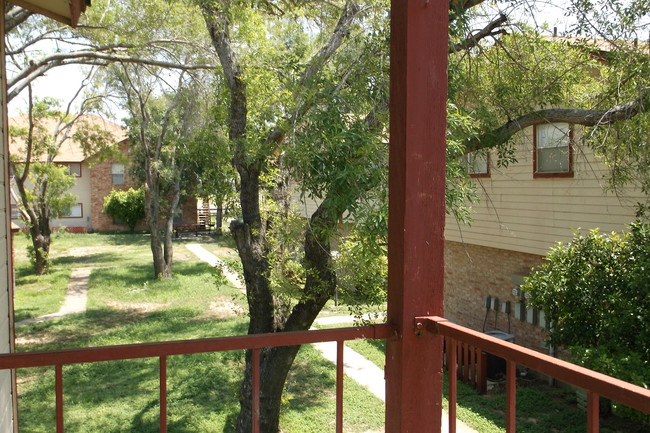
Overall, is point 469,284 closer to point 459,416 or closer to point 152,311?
point 459,416

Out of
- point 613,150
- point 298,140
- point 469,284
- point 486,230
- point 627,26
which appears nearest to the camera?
point 298,140

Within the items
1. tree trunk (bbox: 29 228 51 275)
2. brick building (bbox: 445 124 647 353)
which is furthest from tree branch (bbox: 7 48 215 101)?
tree trunk (bbox: 29 228 51 275)

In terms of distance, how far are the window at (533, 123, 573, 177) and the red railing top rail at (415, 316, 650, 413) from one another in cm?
697

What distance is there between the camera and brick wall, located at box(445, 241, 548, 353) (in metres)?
9.43

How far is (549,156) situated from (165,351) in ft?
27.0

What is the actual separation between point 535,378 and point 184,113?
34.6 ft

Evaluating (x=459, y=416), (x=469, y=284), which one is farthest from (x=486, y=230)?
(x=459, y=416)

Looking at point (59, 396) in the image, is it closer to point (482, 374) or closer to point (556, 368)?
point (556, 368)

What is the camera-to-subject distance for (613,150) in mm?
5715

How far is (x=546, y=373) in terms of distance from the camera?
1418mm

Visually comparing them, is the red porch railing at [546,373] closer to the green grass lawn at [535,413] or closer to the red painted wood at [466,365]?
the green grass lawn at [535,413]

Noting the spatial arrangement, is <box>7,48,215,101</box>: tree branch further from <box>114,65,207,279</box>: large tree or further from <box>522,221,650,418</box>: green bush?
<box>522,221,650,418</box>: green bush

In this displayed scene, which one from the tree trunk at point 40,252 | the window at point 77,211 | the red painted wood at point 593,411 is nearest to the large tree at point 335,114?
the red painted wood at point 593,411

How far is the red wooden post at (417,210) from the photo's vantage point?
1.92 m
